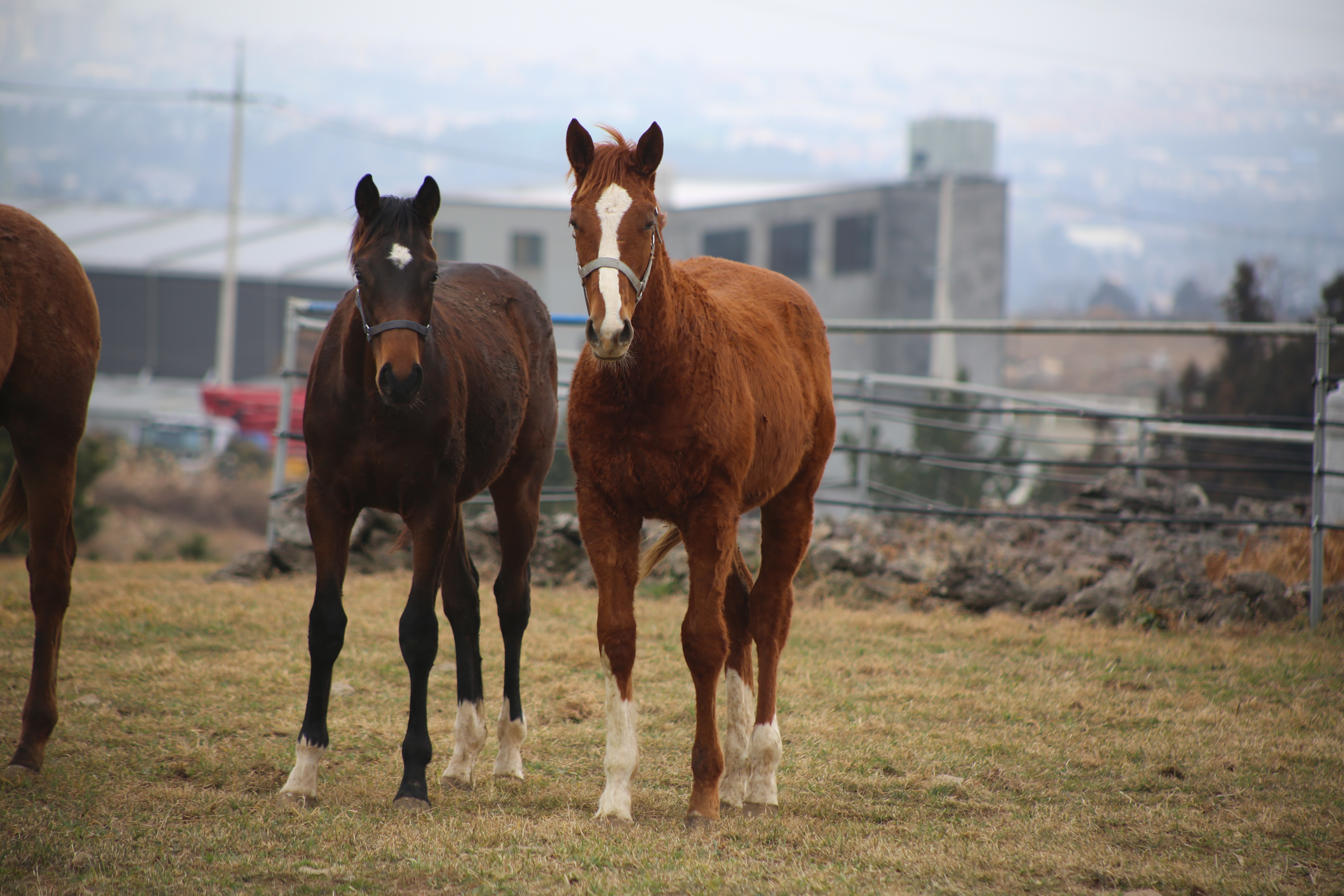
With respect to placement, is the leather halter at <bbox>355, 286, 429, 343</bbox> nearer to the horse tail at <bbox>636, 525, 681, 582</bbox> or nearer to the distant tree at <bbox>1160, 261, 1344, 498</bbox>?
the horse tail at <bbox>636, 525, 681, 582</bbox>

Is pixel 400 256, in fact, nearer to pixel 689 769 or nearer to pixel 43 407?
pixel 43 407

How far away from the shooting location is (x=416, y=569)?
3658mm

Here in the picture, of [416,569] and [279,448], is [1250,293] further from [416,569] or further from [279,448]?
[416,569]

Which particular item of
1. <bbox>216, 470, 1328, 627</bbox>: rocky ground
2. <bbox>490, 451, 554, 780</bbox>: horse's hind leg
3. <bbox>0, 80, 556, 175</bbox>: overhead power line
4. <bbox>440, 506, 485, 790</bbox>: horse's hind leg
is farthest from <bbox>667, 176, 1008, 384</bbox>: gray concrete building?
<bbox>440, 506, 485, 790</bbox>: horse's hind leg

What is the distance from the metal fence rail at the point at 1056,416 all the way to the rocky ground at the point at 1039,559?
0.75 ft

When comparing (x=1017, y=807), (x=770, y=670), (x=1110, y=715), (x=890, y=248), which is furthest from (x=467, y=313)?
(x=890, y=248)

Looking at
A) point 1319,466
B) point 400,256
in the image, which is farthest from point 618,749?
point 1319,466

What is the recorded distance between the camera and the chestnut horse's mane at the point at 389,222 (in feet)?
11.7

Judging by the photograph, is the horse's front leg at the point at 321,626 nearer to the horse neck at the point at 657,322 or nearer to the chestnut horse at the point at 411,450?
the chestnut horse at the point at 411,450

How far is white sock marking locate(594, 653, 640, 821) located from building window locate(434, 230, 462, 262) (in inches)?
1241

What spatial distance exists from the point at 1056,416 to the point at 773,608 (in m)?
5.04

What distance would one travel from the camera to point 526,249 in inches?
1330

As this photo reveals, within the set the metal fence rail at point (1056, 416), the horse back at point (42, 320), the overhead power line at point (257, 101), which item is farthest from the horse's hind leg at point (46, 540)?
the overhead power line at point (257, 101)

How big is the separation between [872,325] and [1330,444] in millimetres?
3470
